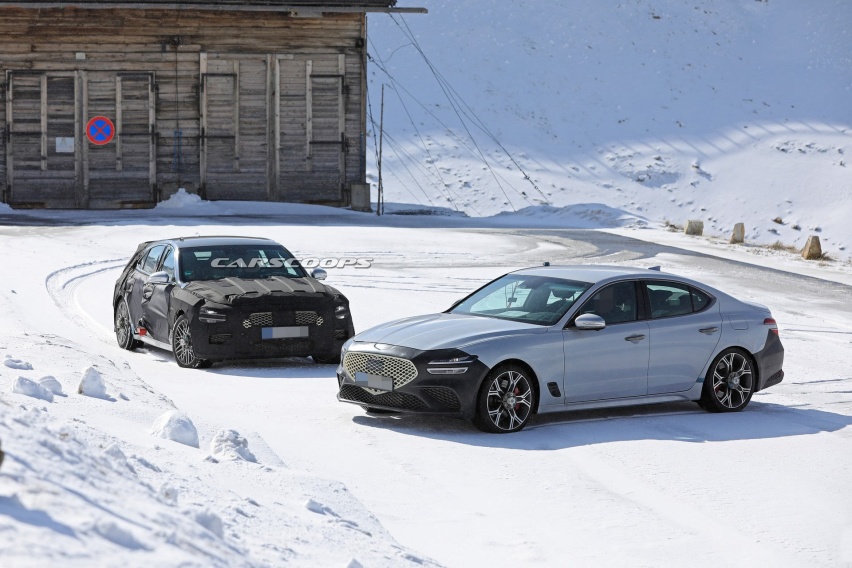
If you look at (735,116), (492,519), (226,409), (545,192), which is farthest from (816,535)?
(735,116)

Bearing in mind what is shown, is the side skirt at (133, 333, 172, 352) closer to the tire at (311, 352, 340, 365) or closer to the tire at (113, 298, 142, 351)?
the tire at (113, 298, 142, 351)

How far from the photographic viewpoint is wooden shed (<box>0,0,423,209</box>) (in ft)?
130

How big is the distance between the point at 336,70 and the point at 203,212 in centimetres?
638

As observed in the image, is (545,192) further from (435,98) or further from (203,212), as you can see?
(203,212)

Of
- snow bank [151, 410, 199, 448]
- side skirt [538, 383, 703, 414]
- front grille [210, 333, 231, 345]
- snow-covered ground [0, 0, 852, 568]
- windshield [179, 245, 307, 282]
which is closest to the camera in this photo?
snow-covered ground [0, 0, 852, 568]

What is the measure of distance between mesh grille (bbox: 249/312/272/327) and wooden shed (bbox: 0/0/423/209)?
90.4ft

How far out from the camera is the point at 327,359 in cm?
1377

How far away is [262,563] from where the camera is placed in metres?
5.02

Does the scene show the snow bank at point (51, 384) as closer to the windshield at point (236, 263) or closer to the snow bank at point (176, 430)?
the snow bank at point (176, 430)

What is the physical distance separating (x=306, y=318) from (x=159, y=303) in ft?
6.09

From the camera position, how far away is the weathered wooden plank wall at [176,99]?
39.7 metres

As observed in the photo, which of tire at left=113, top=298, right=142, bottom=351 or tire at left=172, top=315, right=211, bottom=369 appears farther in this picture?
tire at left=113, top=298, right=142, bottom=351

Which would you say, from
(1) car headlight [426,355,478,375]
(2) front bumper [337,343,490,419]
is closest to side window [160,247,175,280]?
(2) front bumper [337,343,490,419]

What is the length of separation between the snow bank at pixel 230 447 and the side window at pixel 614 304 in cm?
Answer: 394
